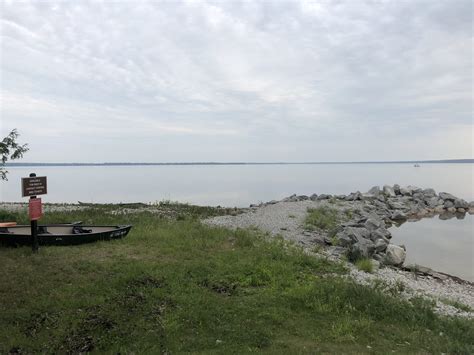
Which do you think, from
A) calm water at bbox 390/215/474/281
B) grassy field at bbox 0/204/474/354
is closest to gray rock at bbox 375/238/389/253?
calm water at bbox 390/215/474/281

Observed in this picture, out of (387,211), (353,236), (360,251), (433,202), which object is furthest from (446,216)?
(360,251)

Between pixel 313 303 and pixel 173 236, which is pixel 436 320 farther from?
pixel 173 236

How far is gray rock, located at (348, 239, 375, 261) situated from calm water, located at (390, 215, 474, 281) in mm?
4312

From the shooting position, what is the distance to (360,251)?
1371 cm

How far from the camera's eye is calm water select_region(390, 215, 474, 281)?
17.5 meters

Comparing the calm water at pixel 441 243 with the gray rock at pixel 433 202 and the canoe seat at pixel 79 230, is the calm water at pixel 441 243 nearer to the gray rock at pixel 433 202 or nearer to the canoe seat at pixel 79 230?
the gray rock at pixel 433 202

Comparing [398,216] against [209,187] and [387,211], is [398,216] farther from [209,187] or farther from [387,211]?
[209,187]

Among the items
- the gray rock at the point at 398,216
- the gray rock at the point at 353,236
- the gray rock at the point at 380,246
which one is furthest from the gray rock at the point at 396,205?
the gray rock at the point at 380,246

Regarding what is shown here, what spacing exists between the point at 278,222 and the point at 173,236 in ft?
27.6

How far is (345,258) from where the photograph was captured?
44.4 ft

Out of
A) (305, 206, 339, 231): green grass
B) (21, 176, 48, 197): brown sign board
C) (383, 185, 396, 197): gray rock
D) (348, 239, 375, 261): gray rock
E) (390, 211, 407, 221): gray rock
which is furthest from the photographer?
(383, 185, 396, 197): gray rock

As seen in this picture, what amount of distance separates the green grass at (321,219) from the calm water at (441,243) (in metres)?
3.92

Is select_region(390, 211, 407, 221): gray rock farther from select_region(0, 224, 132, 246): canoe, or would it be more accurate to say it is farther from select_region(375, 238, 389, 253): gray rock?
select_region(0, 224, 132, 246): canoe

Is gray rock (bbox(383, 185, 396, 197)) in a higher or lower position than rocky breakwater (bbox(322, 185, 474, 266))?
higher
